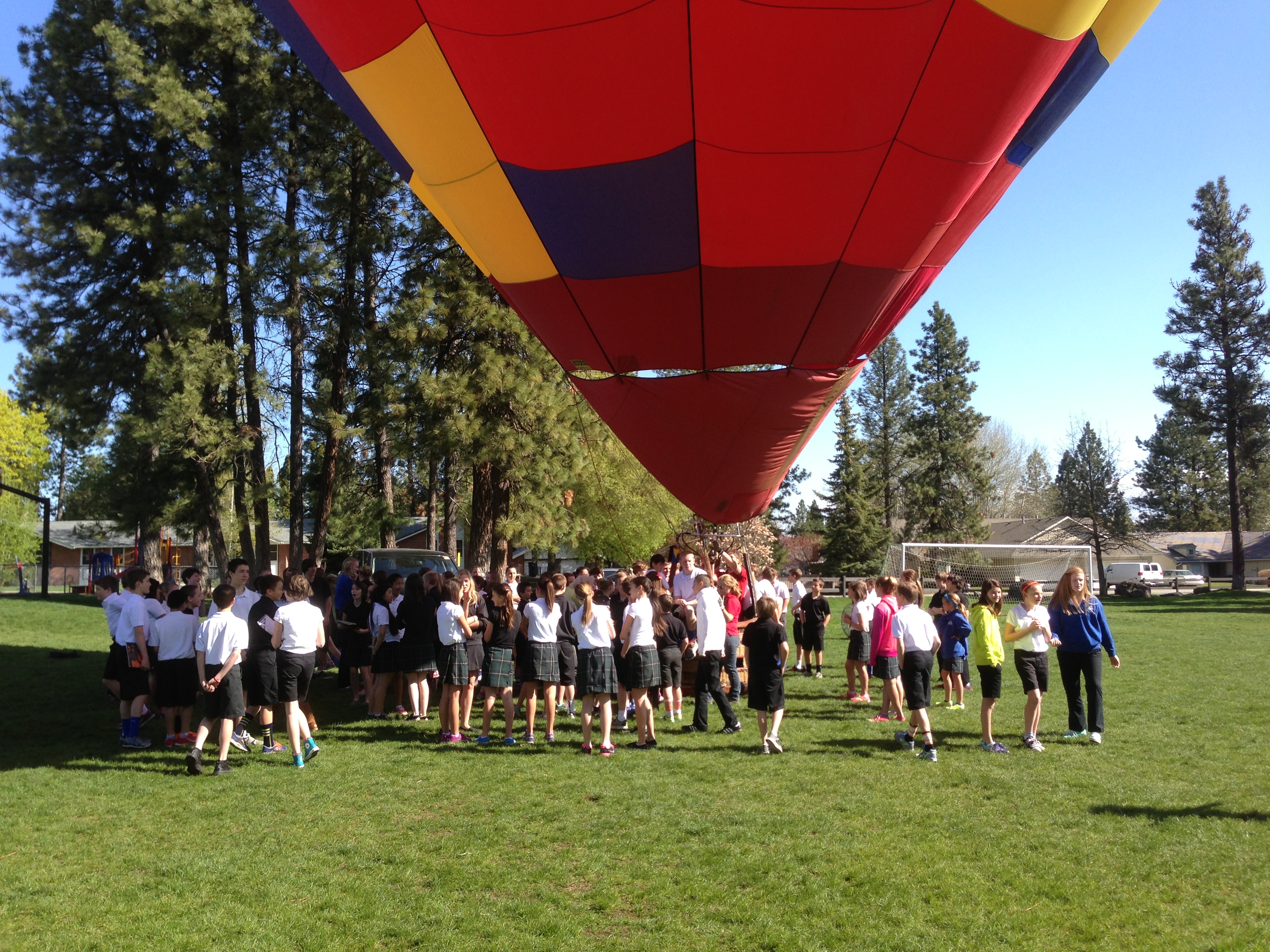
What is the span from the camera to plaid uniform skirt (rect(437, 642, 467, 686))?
26.6 feet

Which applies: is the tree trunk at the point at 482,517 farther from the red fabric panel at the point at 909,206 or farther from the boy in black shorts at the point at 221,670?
the red fabric panel at the point at 909,206

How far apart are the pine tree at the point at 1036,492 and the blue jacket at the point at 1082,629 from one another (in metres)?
68.1

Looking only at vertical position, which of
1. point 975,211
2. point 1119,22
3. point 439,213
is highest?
point 1119,22

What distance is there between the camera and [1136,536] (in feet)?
191

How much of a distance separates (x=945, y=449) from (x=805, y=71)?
50582 mm

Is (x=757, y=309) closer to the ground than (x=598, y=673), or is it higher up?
higher up

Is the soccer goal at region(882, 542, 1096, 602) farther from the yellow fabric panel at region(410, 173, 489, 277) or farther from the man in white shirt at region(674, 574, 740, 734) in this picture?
the yellow fabric panel at region(410, 173, 489, 277)

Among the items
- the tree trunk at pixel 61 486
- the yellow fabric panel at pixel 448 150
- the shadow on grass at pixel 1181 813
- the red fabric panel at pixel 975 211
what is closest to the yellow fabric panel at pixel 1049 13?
the red fabric panel at pixel 975 211

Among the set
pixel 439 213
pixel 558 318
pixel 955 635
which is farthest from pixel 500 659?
pixel 955 635

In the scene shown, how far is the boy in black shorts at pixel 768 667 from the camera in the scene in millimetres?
7602

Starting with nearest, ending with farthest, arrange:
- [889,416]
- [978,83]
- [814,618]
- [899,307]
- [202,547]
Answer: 1. [978,83]
2. [899,307]
3. [814,618]
4. [202,547]
5. [889,416]

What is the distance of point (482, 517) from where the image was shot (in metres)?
19.2

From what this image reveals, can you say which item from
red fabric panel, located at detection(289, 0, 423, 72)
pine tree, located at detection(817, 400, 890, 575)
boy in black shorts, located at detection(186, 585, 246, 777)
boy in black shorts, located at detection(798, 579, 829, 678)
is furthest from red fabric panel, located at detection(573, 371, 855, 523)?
pine tree, located at detection(817, 400, 890, 575)

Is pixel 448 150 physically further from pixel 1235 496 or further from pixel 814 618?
pixel 1235 496
